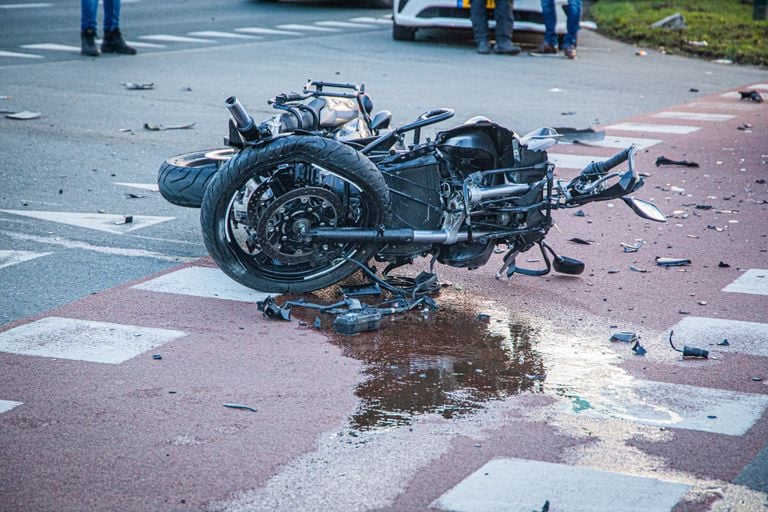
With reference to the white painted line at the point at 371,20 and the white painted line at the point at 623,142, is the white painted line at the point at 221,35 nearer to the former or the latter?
the white painted line at the point at 371,20

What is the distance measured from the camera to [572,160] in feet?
33.2

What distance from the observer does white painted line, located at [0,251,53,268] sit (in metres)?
6.68

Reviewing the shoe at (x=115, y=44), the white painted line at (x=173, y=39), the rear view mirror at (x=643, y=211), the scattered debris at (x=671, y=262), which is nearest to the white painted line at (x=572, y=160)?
the scattered debris at (x=671, y=262)

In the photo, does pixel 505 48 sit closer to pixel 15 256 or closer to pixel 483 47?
pixel 483 47

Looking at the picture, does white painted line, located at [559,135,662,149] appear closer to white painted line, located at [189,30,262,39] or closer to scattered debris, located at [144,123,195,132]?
scattered debris, located at [144,123,195,132]

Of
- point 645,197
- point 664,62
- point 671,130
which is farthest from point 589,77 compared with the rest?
point 645,197

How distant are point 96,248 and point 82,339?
1.69 m

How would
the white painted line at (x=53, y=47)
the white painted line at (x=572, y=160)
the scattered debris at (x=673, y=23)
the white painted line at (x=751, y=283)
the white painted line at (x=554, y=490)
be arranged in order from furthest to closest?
the scattered debris at (x=673, y=23) → the white painted line at (x=53, y=47) → the white painted line at (x=572, y=160) → the white painted line at (x=751, y=283) → the white painted line at (x=554, y=490)

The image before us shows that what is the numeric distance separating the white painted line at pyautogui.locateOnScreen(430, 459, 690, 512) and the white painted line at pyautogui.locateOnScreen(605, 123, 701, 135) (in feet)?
26.1

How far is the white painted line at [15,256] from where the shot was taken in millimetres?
6684

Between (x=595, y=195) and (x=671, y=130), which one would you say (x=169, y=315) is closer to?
(x=595, y=195)

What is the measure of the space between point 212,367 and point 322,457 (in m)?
1.08

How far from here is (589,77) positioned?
1520 cm

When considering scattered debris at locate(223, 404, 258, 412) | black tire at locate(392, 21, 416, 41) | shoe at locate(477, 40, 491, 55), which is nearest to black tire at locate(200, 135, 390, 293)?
scattered debris at locate(223, 404, 258, 412)
